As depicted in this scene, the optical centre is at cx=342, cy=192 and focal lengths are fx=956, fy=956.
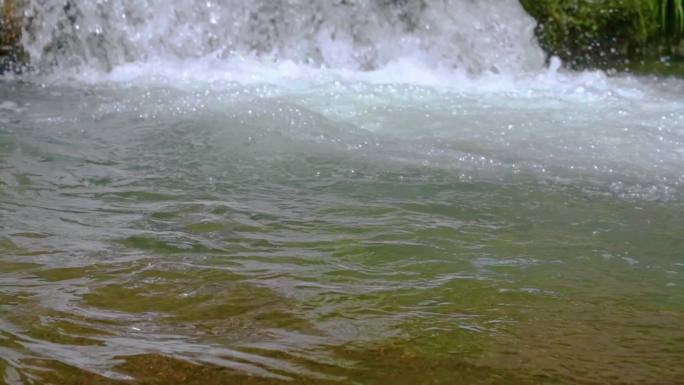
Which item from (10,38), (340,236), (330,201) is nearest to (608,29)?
(330,201)

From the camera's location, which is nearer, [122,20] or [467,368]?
[467,368]

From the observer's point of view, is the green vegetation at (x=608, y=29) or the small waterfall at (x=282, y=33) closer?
the small waterfall at (x=282, y=33)

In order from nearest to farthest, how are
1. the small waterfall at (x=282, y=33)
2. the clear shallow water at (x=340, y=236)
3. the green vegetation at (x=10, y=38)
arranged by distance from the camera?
1. the clear shallow water at (x=340, y=236)
2. the small waterfall at (x=282, y=33)
3. the green vegetation at (x=10, y=38)

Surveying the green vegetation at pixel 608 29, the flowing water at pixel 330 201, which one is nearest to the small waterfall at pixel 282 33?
the flowing water at pixel 330 201

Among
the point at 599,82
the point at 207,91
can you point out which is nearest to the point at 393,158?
the point at 207,91

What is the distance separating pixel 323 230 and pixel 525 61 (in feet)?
13.9

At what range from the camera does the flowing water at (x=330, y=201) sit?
2086mm

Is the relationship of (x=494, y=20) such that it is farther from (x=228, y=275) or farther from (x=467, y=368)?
(x=467, y=368)

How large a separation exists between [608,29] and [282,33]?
2.51 meters

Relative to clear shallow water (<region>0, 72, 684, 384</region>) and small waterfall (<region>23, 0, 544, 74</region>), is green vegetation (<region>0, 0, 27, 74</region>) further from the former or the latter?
clear shallow water (<region>0, 72, 684, 384</region>)

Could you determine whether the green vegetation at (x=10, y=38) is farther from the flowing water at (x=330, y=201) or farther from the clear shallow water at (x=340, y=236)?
the clear shallow water at (x=340, y=236)

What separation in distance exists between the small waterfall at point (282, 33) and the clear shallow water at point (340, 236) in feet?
3.82

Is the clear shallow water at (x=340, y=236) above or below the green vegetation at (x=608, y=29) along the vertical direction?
below

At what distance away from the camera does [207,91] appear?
225 inches
